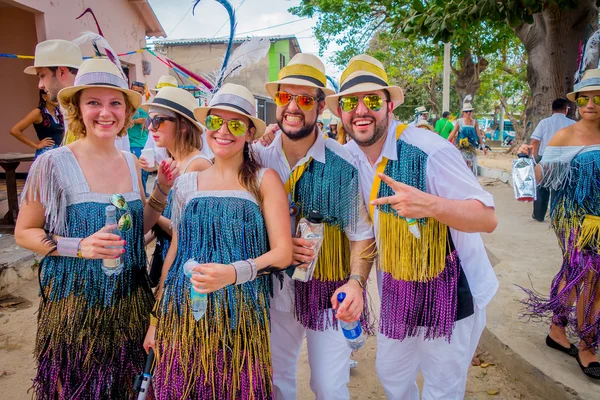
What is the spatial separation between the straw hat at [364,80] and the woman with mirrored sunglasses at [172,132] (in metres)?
0.91

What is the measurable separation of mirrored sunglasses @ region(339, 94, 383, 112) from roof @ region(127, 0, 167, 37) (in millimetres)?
9615

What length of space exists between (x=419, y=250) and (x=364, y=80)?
3.03 feet

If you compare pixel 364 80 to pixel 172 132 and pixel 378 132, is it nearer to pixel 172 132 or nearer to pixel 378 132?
pixel 378 132

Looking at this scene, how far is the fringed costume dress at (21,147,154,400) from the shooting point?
76.0 inches

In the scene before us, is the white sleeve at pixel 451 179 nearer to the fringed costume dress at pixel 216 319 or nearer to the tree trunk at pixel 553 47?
the fringed costume dress at pixel 216 319

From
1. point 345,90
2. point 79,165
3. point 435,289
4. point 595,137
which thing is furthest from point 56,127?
point 595,137

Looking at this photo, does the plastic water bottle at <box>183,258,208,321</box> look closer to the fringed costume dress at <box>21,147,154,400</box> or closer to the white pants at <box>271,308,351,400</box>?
the fringed costume dress at <box>21,147,154,400</box>

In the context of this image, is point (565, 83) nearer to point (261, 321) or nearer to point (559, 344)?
point (559, 344)

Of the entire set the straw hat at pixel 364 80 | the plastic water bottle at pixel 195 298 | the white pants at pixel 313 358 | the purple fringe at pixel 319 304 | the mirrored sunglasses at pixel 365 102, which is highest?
the straw hat at pixel 364 80

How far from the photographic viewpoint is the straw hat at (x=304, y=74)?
2.25 meters

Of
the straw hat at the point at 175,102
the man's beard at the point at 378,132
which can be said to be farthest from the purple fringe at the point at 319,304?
the straw hat at the point at 175,102

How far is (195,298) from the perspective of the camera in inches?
69.1

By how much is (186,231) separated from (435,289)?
127cm

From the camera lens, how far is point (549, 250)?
5.40m
